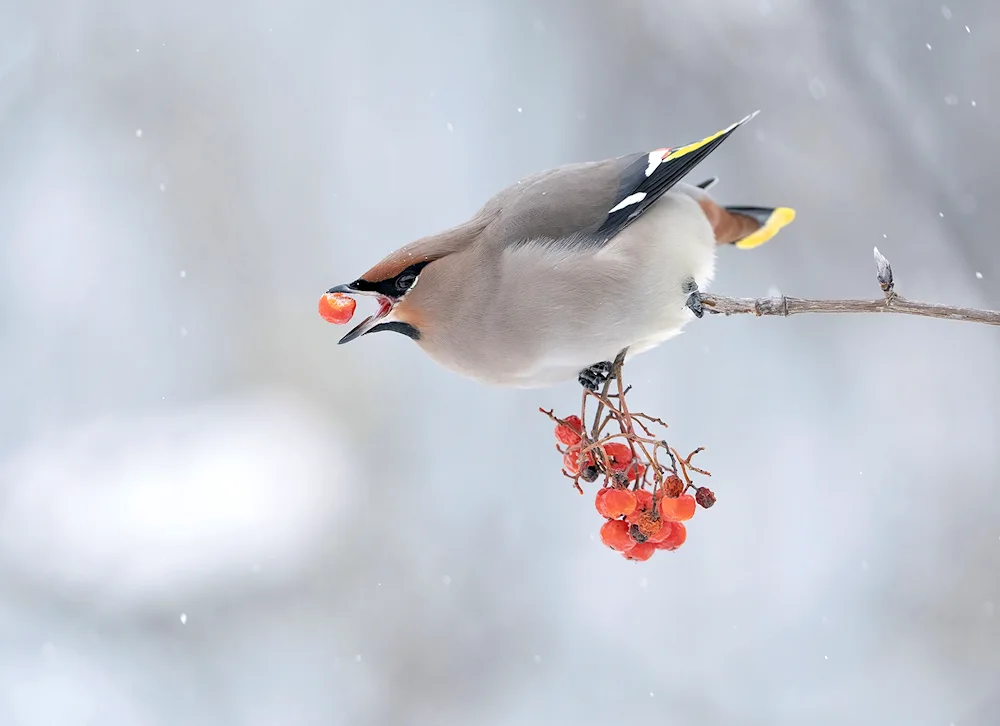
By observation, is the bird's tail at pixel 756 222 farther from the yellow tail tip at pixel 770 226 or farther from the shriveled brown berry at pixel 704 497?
the shriveled brown berry at pixel 704 497

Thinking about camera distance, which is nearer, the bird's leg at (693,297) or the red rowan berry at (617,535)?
the red rowan berry at (617,535)

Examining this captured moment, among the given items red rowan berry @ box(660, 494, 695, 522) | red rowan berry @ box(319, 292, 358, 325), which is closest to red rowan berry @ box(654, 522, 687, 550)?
red rowan berry @ box(660, 494, 695, 522)

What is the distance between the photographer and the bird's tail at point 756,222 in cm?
363

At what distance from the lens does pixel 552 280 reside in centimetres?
273

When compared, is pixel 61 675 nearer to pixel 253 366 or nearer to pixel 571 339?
pixel 253 366

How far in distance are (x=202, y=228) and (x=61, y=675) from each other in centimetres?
265

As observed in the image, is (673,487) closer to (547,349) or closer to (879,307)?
(547,349)

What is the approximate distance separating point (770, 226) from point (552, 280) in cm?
128

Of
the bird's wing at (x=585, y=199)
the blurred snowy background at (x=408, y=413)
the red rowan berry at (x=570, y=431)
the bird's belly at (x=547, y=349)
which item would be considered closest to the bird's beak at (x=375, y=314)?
the bird's belly at (x=547, y=349)

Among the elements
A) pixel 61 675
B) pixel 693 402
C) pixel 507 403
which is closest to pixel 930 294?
pixel 693 402

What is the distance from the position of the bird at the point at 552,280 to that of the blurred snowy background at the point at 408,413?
2355 mm

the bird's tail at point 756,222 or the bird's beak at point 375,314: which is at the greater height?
the bird's tail at point 756,222

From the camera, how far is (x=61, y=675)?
18.1 feet

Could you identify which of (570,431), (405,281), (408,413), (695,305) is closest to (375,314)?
(405,281)
